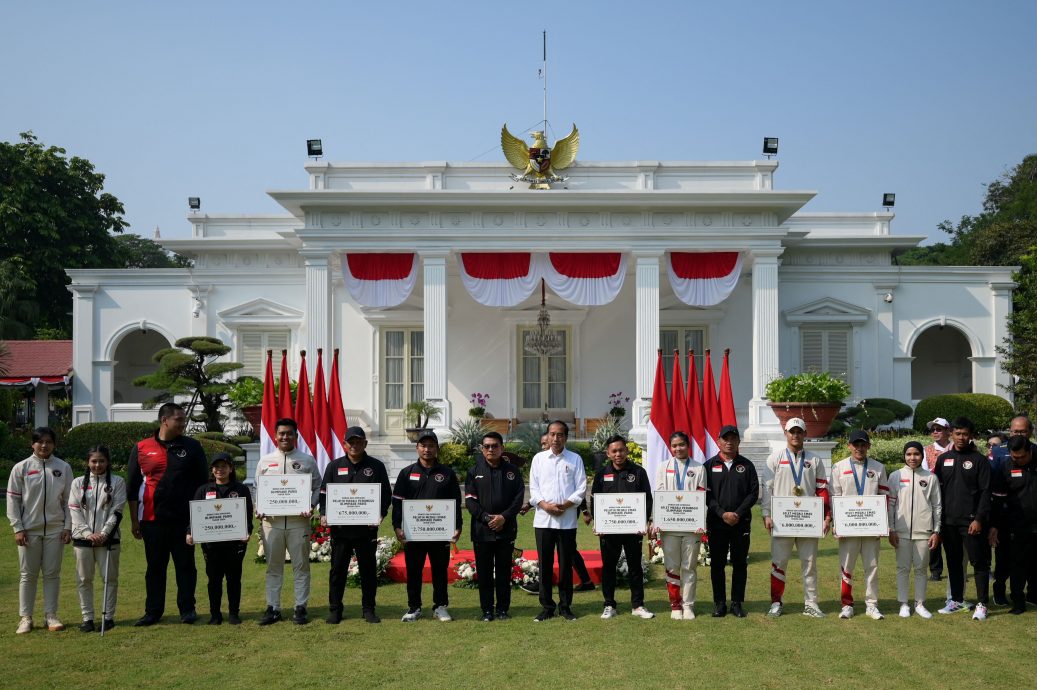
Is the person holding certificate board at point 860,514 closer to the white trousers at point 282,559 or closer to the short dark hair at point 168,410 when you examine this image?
the white trousers at point 282,559

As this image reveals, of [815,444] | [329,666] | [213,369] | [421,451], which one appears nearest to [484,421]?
[213,369]

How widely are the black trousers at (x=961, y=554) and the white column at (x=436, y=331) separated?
34.6ft

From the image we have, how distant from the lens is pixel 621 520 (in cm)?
800

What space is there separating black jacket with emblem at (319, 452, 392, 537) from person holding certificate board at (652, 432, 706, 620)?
229cm

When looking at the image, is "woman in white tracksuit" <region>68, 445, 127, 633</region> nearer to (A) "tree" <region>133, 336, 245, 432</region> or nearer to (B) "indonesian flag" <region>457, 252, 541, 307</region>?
(A) "tree" <region>133, 336, 245, 432</region>

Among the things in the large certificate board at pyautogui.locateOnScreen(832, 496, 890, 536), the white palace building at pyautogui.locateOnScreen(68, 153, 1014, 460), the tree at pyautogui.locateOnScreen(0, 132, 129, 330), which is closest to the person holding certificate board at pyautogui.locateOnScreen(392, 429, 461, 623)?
the large certificate board at pyautogui.locateOnScreen(832, 496, 890, 536)

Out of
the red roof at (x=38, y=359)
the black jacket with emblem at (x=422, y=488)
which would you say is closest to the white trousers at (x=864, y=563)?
the black jacket with emblem at (x=422, y=488)

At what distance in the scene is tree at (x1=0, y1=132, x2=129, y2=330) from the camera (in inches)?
1184

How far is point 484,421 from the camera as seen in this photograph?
20438 millimetres

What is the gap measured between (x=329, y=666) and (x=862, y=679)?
352 centimetres

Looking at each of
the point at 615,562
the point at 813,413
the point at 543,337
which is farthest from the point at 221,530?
the point at 543,337

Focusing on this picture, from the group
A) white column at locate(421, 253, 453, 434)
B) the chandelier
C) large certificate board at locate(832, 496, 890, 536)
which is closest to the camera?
large certificate board at locate(832, 496, 890, 536)

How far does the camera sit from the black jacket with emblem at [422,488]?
26.4 feet

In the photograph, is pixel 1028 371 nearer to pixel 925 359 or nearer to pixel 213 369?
pixel 925 359
